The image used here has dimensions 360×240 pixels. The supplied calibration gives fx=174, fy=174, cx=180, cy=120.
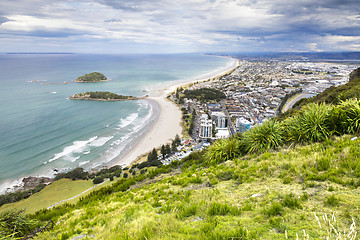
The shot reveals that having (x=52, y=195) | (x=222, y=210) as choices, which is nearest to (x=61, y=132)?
(x=52, y=195)

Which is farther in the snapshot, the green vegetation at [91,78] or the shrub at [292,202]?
the green vegetation at [91,78]

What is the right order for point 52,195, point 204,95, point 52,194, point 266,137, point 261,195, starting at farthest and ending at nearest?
1. point 204,95
2. point 52,194
3. point 52,195
4. point 266,137
5. point 261,195

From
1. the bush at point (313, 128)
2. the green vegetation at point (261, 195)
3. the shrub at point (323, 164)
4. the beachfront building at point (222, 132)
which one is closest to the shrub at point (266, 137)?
the green vegetation at point (261, 195)

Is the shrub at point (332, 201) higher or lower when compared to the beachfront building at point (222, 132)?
higher

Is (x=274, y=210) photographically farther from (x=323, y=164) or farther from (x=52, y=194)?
(x=52, y=194)

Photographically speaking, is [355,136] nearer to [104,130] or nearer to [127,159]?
[127,159]

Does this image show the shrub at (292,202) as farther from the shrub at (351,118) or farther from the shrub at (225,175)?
the shrub at (351,118)
